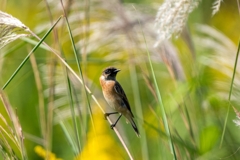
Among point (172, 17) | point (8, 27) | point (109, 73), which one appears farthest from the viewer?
point (109, 73)

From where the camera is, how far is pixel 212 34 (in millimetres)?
3068

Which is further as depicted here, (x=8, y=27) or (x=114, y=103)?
(x=114, y=103)

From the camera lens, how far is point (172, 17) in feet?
6.95

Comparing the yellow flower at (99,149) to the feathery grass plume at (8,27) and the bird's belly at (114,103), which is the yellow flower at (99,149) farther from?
the bird's belly at (114,103)

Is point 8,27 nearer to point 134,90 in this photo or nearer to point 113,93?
point 134,90

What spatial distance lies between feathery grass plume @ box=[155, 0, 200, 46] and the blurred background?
75 mm

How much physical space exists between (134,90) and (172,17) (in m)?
0.68

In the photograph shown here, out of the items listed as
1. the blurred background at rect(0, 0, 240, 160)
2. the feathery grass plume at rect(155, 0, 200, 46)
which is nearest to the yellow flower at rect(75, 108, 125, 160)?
the blurred background at rect(0, 0, 240, 160)

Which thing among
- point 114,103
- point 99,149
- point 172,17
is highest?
point 172,17

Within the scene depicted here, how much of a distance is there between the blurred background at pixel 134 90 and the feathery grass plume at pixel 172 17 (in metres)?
0.08

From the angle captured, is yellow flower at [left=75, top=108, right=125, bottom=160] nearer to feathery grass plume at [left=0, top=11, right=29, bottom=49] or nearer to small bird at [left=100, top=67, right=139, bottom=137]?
feathery grass plume at [left=0, top=11, right=29, bottom=49]

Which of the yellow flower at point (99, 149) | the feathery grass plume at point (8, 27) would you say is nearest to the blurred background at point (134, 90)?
the yellow flower at point (99, 149)

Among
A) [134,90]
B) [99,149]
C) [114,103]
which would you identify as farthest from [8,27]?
[114,103]

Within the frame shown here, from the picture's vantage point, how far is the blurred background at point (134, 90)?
2215mm
